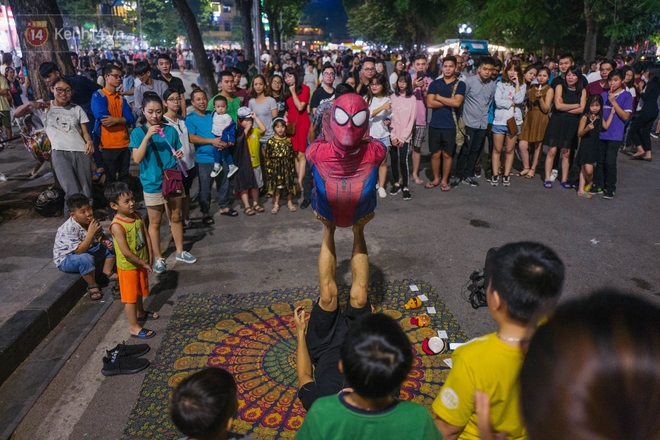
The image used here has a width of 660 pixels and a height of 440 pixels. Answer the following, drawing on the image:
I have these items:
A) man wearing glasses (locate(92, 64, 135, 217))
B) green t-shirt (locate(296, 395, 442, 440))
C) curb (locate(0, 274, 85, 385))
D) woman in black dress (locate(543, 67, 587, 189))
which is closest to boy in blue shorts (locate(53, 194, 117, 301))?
curb (locate(0, 274, 85, 385))

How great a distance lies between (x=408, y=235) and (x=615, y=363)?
527 centimetres

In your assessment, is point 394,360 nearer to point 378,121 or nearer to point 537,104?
point 378,121

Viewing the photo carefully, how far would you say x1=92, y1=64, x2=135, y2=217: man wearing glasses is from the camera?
21.4 ft

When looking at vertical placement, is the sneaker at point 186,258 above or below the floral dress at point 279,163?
below

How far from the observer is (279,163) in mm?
7059

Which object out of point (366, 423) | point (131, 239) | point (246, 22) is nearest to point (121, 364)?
point (131, 239)

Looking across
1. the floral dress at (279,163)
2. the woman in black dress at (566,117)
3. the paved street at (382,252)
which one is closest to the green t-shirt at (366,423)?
the paved street at (382,252)

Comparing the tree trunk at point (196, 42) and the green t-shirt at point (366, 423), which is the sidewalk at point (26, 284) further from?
the tree trunk at point (196, 42)

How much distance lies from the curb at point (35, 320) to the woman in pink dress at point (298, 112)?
3744 millimetres

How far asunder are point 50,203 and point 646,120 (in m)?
10.4

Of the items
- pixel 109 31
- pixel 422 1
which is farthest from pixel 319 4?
pixel 109 31

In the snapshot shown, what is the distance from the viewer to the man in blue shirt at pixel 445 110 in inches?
298

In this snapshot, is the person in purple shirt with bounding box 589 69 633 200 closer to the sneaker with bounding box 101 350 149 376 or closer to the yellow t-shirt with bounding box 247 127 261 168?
the yellow t-shirt with bounding box 247 127 261 168

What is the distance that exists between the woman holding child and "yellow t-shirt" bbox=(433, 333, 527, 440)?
3990 millimetres
